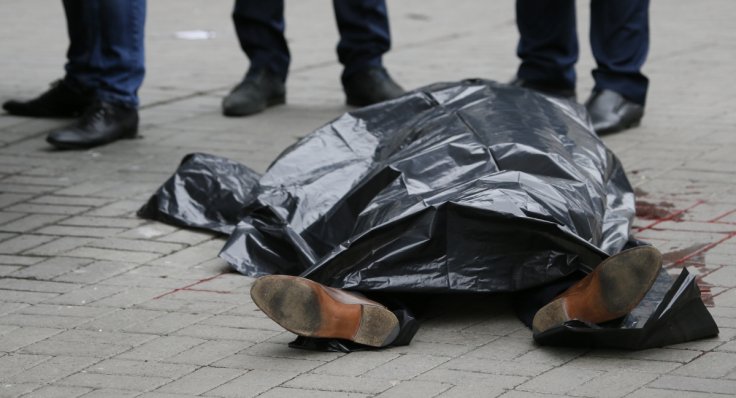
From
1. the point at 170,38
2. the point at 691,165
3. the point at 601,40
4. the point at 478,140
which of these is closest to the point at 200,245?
the point at 478,140

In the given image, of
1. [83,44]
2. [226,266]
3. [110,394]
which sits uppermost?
[83,44]

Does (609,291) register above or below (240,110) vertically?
above

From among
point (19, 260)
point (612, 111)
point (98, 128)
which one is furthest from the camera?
point (612, 111)

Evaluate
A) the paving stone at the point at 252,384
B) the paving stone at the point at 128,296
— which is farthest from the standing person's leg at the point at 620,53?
the paving stone at the point at 252,384

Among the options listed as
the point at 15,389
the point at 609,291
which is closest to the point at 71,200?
the point at 15,389

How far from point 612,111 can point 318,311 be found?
10.1ft

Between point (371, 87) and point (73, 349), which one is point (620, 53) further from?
point (73, 349)

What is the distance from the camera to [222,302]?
11.5 feet

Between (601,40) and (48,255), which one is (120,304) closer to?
(48,255)

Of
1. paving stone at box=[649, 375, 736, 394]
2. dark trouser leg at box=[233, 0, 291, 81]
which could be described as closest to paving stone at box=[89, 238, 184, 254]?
paving stone at box=[649, 375, 736, 394]

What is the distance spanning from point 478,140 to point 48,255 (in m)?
1.35

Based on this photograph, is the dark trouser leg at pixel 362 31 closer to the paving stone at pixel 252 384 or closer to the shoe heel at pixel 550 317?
the shoe heel at pixel 550 317

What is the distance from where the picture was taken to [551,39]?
6.09 metres

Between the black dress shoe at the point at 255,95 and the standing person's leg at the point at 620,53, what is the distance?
152 cm
